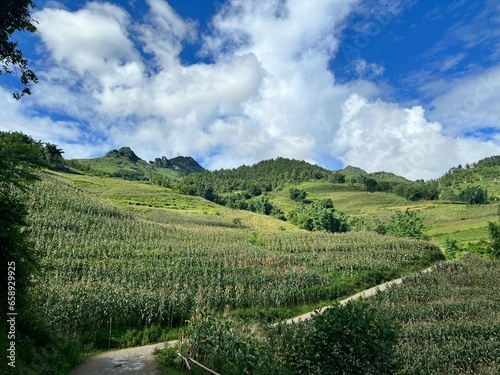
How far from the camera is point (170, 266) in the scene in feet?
126

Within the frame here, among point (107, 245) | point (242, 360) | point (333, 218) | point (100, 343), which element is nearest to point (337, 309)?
point (242, 360)

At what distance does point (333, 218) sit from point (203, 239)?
47.2 meters

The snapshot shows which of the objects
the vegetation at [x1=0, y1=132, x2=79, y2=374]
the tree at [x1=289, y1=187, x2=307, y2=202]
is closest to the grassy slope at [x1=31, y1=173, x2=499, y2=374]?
the tree at [x1=289, y1=187, x2=307, y2=202]

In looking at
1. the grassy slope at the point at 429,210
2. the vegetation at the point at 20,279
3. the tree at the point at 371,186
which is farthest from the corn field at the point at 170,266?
the tree at the point at 371,186

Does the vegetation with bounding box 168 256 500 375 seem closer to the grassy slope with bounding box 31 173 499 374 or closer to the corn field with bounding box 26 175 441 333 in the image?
the grassy slope with bounding box 31 173 499 374

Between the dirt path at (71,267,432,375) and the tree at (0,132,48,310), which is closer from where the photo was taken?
the tree at (0,132,48,310)

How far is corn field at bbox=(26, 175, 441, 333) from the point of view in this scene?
24.1 m

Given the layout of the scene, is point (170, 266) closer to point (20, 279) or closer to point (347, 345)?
point (20, 279)

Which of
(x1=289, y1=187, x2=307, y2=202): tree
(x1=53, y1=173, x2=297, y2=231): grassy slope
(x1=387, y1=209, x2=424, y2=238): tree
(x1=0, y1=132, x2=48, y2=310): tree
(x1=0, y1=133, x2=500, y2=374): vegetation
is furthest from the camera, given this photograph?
(x1=289, y1=187, x2=307, y2=202): tree

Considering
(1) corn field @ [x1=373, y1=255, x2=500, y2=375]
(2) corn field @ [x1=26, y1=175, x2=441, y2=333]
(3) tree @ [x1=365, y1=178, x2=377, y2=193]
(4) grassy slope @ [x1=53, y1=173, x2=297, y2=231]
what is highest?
(3) tree @ [x1=365, y1=178, x2=377, y2=193]

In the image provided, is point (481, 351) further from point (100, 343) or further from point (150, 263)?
point (150, 263)

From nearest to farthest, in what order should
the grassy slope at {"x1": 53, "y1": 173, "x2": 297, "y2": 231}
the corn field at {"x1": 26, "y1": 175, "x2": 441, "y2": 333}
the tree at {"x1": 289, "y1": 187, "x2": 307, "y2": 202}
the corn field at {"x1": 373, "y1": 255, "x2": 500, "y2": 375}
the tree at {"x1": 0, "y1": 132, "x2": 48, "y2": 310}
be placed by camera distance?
the tree at {"x1": 0, "y1": 132, "x2": 48, "y2": 310} < the corn field at {"x1": 373, "y1": 255, "x2": 500, "y2": 375} < the corn field at {"x1": 26, "y1": 175, "x2": 441, "y2": 333} < the grassy slope at {"x1": 53, "y1": 173, "x2": 297, "y2": 231} < the tree at {"x1": 289, "y1": 187, "x2": 307, "y2": 202}

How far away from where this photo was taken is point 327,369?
35.5ft

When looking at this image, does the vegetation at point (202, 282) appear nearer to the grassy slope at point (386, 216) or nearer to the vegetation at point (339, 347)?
the vegetation at point (339, 347)
